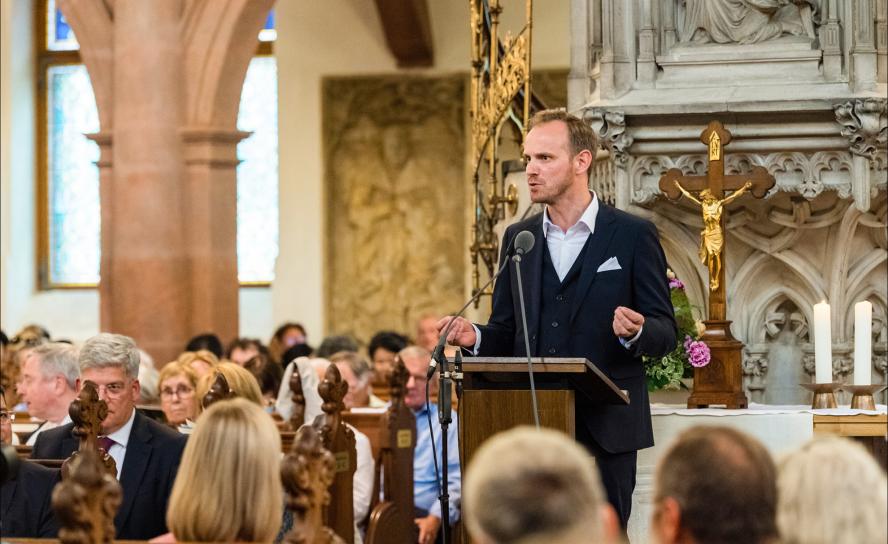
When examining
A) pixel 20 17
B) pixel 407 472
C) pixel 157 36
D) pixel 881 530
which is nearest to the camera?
pixel 881 530

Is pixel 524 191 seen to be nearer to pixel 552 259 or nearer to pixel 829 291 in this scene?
pixel 829 291

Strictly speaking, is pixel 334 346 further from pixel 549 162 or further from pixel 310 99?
pixel 549 162

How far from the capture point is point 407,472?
24.8 feet

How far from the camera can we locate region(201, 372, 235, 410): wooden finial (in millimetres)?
5293

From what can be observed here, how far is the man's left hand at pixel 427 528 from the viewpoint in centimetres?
780

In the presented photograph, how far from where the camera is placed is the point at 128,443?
5441 mm

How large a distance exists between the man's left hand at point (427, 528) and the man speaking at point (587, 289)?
3.10m

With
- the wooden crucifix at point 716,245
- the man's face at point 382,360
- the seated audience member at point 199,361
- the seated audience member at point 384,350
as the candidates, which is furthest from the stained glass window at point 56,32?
the wooden crucifix at point 716,245

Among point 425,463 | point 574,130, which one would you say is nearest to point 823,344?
point 574,130

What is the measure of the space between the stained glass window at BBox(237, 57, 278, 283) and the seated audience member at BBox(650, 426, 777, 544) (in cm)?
1560

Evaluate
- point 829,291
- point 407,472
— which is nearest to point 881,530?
point 829,291

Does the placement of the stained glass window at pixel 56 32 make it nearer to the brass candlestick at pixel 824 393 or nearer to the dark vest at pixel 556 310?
the brass candlestick at pixel 824 393

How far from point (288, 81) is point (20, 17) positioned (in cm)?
377

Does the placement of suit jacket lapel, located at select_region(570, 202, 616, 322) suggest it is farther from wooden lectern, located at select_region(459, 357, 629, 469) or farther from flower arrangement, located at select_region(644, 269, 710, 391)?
flower arrangement, located at select_region(644, 269, 710, 391)
